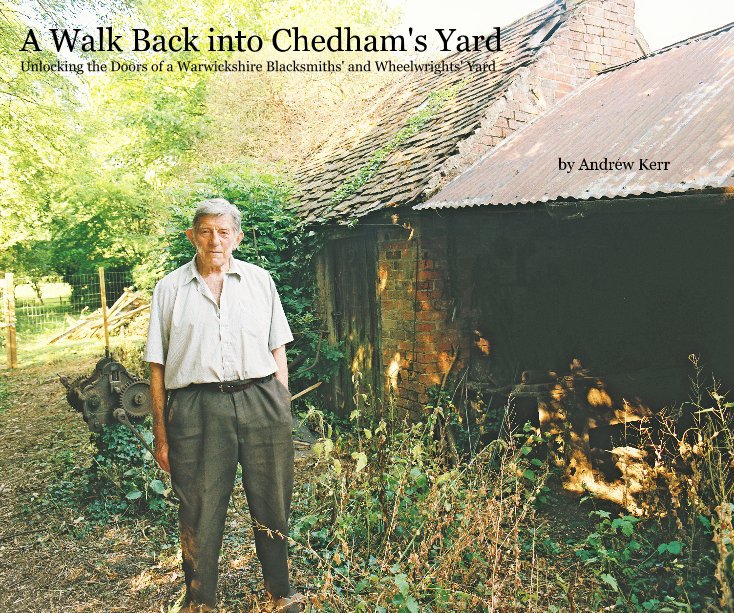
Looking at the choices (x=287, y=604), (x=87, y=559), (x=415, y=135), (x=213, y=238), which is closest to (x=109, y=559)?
(x=87, y=559)

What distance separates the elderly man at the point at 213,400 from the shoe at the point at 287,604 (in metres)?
0.23

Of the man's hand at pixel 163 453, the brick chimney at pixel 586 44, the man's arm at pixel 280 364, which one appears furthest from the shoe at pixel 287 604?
the brick chimney at pixel 586 44

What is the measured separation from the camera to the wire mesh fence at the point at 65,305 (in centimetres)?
1625

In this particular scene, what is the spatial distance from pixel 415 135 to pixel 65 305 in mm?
15388

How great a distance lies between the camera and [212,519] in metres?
2.79

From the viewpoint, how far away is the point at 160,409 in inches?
110

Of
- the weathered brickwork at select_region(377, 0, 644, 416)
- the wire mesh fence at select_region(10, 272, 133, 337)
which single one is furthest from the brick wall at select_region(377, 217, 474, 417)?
the wire mesh fence at select_region(10, 272, 133, 337)

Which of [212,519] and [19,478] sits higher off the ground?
[212,519]

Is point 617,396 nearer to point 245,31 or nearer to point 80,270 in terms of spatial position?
point 80,270

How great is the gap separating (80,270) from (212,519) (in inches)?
821

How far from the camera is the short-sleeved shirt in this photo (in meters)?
2.71

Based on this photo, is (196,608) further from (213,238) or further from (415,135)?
(415,135)

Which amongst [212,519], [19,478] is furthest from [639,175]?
[19,478]

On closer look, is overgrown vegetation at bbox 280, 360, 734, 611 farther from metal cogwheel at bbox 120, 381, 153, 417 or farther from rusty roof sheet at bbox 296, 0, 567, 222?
rusty roof sheet at bbox 296, 0, 567, 222
